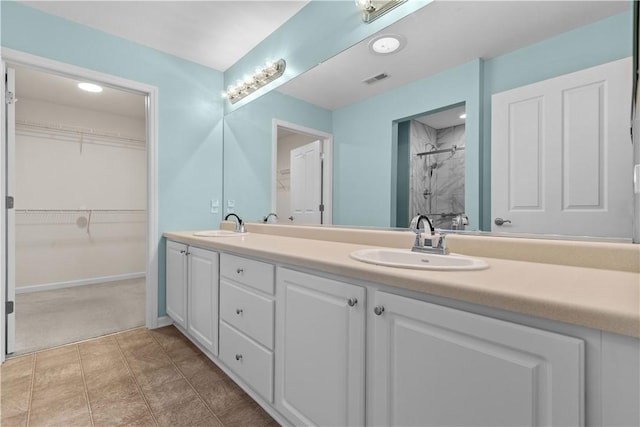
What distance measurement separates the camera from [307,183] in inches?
81.6

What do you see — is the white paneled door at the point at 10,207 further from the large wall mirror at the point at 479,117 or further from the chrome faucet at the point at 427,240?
the chrome faucet at the point at 427,240

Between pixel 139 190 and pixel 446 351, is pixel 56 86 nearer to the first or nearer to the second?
pixel 139 190

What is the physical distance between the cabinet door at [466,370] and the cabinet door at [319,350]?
69 mm

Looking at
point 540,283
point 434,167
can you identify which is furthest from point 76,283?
point 540,283

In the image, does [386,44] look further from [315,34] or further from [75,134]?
[75,134]

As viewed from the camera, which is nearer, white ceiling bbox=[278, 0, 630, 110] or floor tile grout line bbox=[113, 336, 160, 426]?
white ceiling bbox=[278, 0, 630, 110]

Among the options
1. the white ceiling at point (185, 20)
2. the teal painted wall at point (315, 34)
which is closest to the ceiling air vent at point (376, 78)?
the teal painted wall at point (315, 34)

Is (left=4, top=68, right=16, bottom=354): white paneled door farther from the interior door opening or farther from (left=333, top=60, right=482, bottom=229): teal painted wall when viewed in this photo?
(left=333, top=60, right=482, bottom=229): teal painted wall

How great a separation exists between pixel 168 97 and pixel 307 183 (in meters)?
1.51

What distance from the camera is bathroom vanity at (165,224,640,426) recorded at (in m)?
0.57

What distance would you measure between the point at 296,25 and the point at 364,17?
673mm

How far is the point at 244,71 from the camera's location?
2.62 meters

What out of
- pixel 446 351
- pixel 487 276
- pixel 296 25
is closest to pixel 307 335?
pixel 446 351

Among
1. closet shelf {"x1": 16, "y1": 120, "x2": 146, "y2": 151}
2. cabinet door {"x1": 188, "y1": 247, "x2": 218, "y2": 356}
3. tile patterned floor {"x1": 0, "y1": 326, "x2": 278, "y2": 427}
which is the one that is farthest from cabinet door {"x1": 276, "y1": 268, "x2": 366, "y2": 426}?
closet shelf {"x1": 16, "y1": 120, "x2": 146, "y2": 151}
